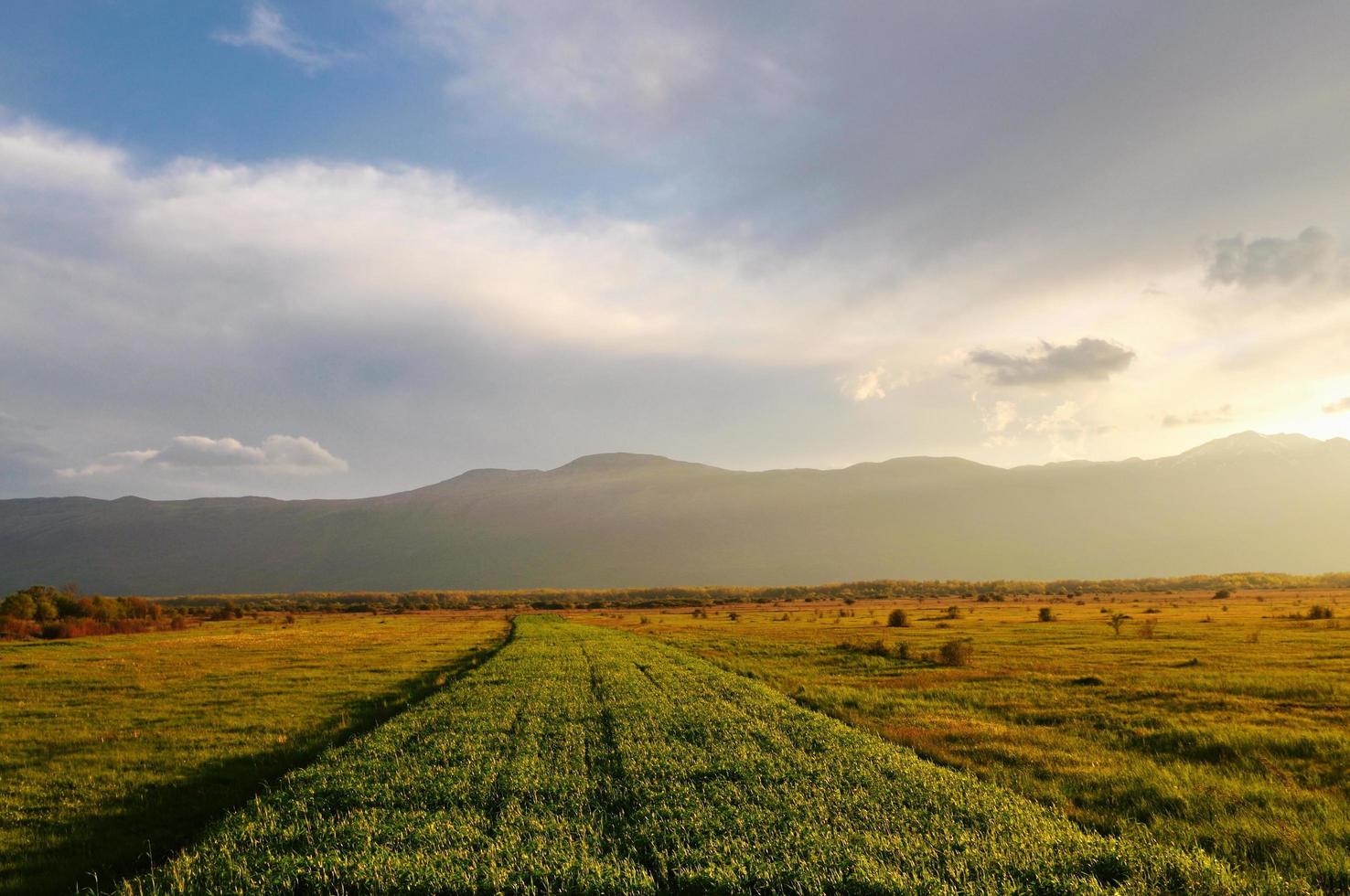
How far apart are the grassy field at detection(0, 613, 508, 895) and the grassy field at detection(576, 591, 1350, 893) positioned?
1487 cm

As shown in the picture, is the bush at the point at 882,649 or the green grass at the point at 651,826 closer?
the green grass at the point at 651,826

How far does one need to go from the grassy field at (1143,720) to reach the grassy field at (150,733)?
14.9 m

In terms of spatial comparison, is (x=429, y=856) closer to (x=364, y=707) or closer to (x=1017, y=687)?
(x=364, y=707)

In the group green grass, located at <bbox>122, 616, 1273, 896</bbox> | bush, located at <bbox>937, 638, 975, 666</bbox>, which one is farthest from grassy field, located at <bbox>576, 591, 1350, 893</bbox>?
green grass, located at <bbox>122, 616, 1273, 896</bbox>

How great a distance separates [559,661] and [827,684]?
1242 centimetres

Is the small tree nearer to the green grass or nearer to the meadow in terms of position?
the meadow

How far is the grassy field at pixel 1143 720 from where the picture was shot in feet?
34.5

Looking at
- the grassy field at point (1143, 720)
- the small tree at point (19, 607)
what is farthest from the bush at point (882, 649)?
the small tree at point (19, 607)

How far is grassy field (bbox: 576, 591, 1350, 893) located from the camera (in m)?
10.5

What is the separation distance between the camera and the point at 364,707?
23438 millimetres

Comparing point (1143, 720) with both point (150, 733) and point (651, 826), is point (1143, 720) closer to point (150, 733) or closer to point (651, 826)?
point (651, 826)

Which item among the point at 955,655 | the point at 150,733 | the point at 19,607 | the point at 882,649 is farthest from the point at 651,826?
the point at 19,607

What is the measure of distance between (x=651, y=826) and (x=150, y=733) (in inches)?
744

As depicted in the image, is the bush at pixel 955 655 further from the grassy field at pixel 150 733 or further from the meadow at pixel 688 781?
the grassy field at pixel 150 733
